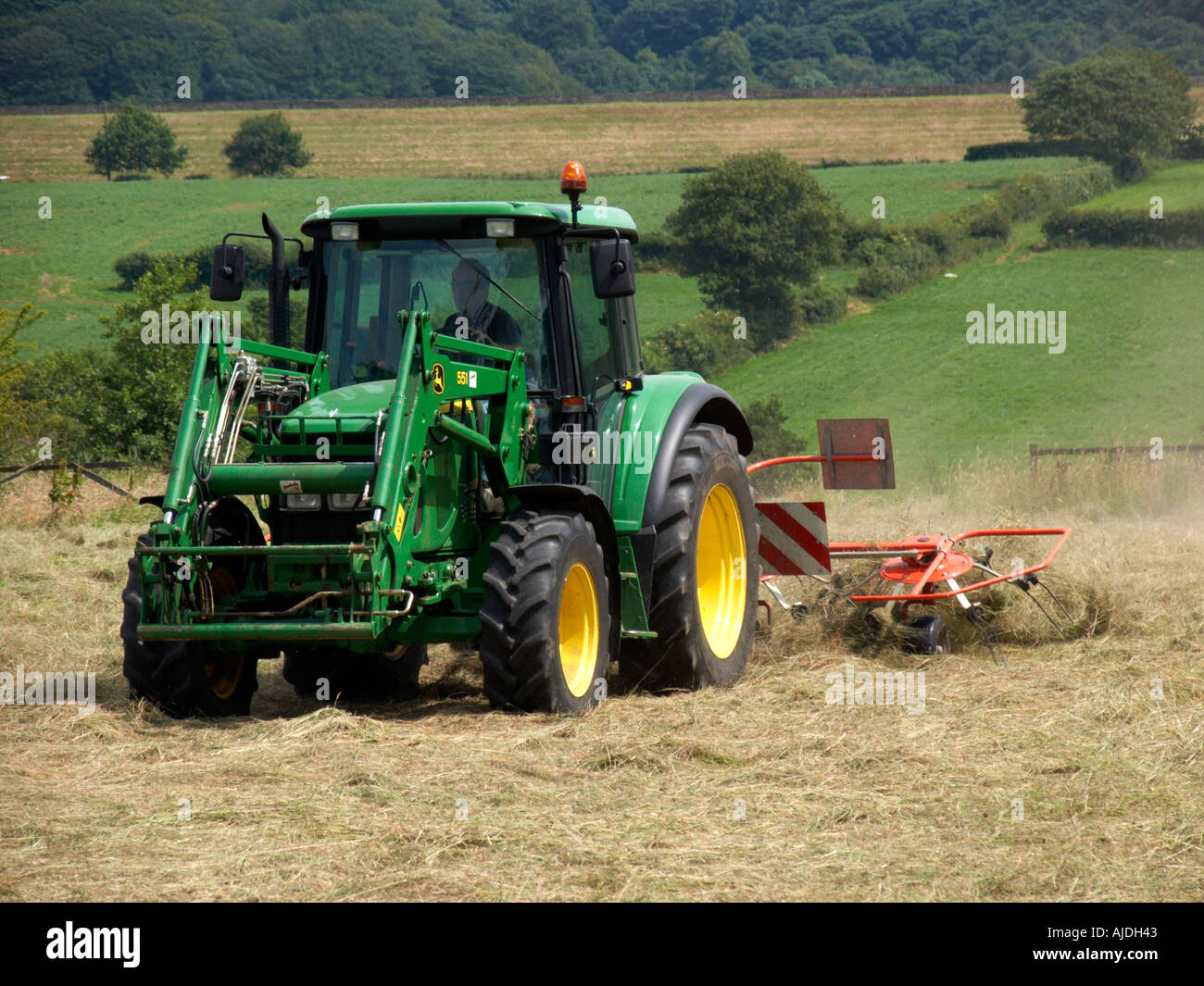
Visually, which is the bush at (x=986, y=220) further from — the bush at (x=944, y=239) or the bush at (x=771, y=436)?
the bush at (x=771, y=436)

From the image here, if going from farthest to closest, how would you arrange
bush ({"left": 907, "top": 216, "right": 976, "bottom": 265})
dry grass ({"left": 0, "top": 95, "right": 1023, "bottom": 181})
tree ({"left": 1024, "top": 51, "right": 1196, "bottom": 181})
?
dry grass ({"left": 0, "top": 95, "right": 1023, "bottom": 181}) < tree ({"left": 1024, "top": 51, "right": 1196, "bottom": 181}) < bush ({"left": 907, "top": 216, "right": 976, "bottom": 265})

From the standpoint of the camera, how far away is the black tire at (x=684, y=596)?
736 cm

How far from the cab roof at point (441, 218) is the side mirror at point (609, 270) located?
0.47 metres

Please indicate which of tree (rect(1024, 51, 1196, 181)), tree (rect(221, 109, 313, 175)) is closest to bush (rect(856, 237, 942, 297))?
tree (rect(1024, 51, 1196, 181))

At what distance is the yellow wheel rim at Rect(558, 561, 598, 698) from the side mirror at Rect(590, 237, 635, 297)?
4.35 feet

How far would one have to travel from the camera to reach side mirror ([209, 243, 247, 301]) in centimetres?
711

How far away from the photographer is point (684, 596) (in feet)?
24.1

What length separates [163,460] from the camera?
2383cm

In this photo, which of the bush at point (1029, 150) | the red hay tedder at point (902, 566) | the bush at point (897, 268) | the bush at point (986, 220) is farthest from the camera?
the bush at point (1029, 150)

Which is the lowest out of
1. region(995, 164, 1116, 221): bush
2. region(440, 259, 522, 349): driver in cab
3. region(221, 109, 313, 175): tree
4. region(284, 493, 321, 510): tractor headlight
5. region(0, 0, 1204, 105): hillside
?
region(284, 493, 321, 510): tractor headlight

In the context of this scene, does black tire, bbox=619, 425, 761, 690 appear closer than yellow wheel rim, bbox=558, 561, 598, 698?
No

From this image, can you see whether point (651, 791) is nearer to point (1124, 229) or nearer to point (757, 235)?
point (757, 235)

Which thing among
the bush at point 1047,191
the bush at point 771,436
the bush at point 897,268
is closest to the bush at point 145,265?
the bush at point 771,436

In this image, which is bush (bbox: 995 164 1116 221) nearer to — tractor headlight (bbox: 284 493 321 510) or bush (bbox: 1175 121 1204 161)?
bush (bbox: 1175 121 1204 161)
